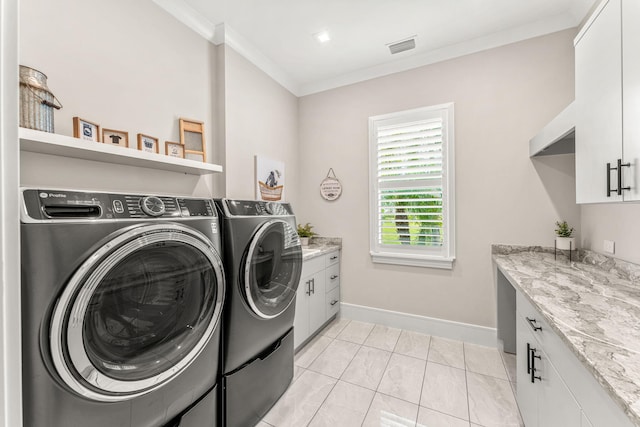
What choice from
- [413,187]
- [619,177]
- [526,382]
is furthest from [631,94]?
[413,187]

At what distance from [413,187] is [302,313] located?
1.63 meters

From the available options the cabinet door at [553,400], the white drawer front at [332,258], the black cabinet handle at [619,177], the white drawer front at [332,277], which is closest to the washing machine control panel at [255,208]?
the white drawer front at [332,258]

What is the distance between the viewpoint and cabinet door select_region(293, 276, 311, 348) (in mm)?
2197

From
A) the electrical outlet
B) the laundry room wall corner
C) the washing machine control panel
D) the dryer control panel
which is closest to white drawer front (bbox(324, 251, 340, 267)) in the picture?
the washing machine control panel

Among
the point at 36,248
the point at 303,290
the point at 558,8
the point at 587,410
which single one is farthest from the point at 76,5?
the point at 558,8

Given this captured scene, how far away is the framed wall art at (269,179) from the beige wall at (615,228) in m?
2.63

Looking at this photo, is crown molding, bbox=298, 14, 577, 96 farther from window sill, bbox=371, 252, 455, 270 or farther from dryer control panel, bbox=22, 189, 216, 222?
dryer control panel, bbox=22, 189, 216, 222

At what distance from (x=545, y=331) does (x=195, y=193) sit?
88.7 inches

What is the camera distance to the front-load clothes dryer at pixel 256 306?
1.38 m

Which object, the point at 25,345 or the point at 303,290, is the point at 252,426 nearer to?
the point at 303,290

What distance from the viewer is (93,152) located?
4.41 ft

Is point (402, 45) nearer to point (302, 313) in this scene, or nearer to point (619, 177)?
point (619, 177)

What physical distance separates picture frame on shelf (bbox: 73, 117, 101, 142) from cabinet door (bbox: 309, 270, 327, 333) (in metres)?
1.84

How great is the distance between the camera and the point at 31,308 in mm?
732
